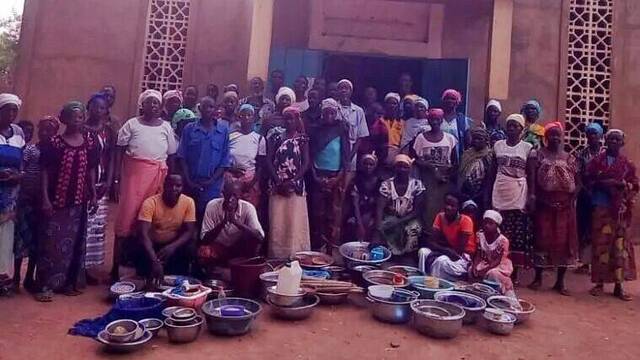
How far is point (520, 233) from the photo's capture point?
5.59 meters

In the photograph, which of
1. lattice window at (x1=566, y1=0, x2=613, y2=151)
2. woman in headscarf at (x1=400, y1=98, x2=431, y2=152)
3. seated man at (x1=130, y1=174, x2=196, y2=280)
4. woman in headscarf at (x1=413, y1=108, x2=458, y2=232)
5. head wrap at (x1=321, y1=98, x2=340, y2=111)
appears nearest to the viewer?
seated man at (x1=130, y1=174, x2=196, y2=280)

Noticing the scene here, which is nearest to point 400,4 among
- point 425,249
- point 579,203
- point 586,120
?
point 586,120

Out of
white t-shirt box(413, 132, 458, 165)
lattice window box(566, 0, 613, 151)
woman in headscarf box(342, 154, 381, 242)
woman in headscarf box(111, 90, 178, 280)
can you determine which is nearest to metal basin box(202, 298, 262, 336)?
woman in headscarf box(111, 90, 178, 280)

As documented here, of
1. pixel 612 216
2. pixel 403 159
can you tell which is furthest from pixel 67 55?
pixel 612 216

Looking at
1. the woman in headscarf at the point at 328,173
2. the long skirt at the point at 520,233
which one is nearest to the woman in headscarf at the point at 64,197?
the woman in headscarf at the point at 328,173

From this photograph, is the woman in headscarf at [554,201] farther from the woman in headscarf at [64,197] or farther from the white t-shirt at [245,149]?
the woman in headscarf at [64,197]

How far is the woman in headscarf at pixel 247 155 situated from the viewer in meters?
5.39

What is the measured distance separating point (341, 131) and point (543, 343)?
2.77 metres

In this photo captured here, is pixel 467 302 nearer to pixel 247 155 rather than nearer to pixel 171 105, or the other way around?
pixel 247 155

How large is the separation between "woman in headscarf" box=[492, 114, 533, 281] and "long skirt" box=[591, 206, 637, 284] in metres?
0.68

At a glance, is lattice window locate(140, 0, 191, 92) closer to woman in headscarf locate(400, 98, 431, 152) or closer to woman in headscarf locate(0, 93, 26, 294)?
woman in headscarf locate(400, 98, 431, 152)

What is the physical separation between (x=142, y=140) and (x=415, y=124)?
118 inches

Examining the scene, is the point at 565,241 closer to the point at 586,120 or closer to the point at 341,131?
the point at 341,131

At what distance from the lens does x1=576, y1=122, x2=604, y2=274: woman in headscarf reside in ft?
19.1
